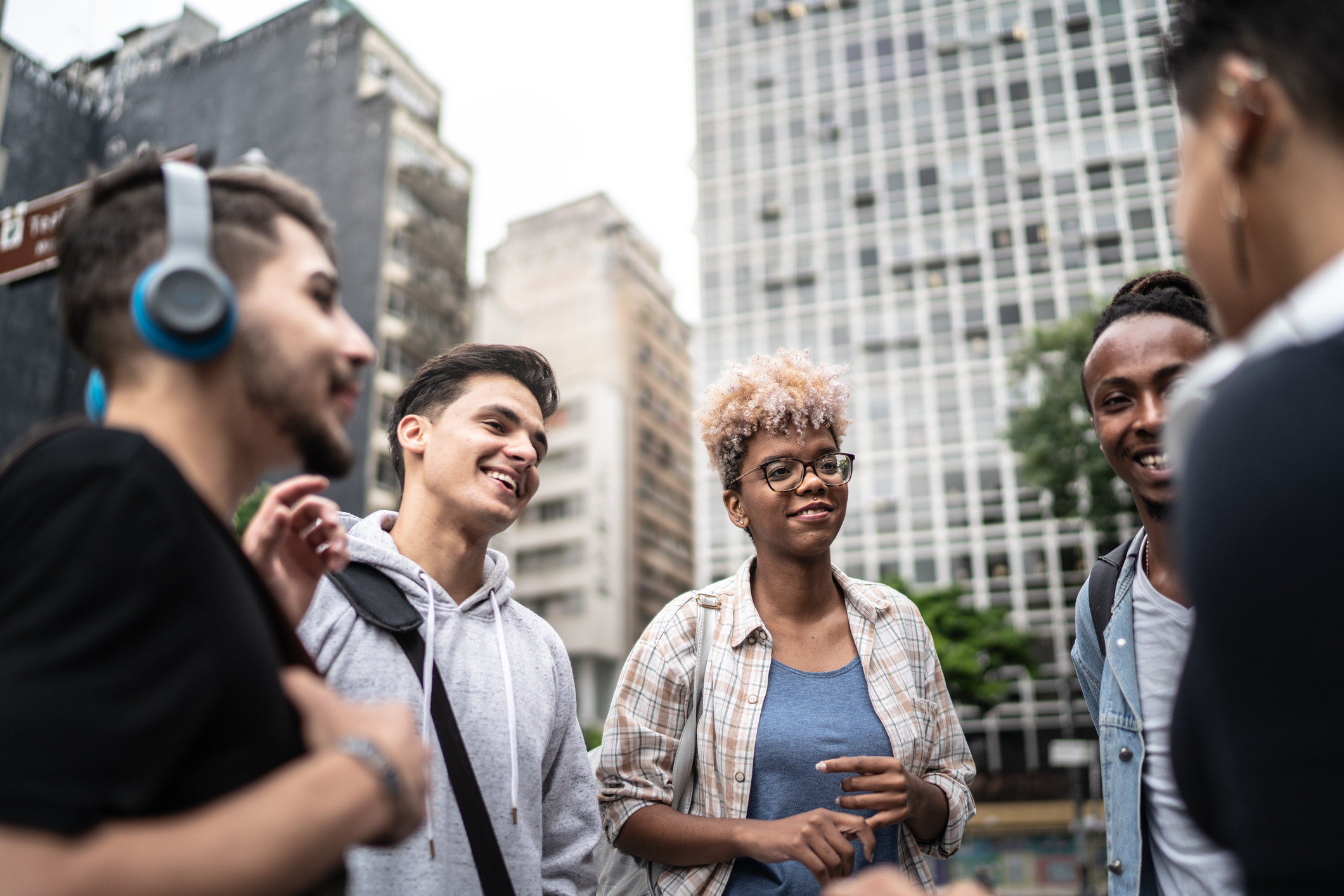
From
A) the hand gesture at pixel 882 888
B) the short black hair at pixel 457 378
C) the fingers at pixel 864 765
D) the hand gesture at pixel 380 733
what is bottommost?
the hand gesture at pixel 882 888

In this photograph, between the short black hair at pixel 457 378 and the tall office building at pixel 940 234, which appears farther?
the tall office building at pixel 940 234

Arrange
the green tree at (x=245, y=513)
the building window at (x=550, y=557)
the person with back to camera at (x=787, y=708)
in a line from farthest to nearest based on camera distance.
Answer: the building window at (x=550, y=557) → the green tree at (x=245, y=513) → the person with back to camera at (x=787, y=708)

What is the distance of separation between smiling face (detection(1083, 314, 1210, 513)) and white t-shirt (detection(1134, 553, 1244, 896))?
35 centimetres

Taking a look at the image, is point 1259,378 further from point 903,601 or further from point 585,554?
Result: point 585,554

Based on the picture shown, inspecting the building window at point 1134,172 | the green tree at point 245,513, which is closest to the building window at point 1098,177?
the building window at point 1134,172

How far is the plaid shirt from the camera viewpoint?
3250 mm

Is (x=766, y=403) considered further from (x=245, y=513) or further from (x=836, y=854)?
(x=245, y=513)

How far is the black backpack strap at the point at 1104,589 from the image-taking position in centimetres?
334

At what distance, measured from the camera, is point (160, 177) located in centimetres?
171

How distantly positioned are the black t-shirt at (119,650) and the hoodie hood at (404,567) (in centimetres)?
150

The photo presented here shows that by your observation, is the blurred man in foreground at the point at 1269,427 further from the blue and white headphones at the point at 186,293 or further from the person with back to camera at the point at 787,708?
the person with back to camera at the point at 787,708

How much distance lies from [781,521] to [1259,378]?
2632mm

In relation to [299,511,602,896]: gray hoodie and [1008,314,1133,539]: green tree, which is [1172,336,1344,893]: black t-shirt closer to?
[299,511,602,896]: gray hoodie

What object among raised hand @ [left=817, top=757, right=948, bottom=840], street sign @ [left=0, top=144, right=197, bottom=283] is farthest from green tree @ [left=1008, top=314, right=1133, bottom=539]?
raised hand @ [left=817, top=757, right=948, bottom=840]
